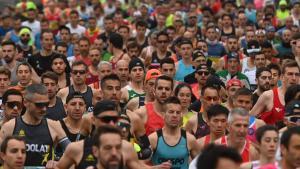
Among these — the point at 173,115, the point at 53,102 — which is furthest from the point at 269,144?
the point at 53,102

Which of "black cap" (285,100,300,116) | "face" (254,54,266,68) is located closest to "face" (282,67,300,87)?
"black cap" (285,100,300,116)

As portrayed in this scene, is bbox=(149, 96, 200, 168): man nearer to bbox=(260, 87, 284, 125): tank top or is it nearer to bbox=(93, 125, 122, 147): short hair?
bbox=(260, 87, 284, 125): tank top

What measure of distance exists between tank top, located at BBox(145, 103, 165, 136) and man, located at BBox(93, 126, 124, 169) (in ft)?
13.8

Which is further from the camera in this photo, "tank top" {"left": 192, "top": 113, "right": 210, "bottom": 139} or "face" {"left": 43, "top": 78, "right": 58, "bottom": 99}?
"face" {"left": 43, "top": 78, "right": 58, "bottom": 99}

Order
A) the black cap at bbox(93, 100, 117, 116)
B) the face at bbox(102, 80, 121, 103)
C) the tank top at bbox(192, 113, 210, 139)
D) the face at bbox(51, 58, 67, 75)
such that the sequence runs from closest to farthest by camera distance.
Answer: the black cap at bbox(93, 100, 117, 116)
the tank top at bbox(192, 113, 210, 139)
the face at bbox(102, 80, 121, 103)
the face at bbox(51, 58, 67, 75)

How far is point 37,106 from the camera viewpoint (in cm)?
1145

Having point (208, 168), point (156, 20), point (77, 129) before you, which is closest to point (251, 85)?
point (77, 129)

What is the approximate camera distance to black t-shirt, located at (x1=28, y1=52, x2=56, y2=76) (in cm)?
1753

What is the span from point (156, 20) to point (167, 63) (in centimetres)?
883

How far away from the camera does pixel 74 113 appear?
12.6m

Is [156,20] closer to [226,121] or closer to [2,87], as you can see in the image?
[2,87]

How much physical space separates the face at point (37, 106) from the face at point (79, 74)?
344 centimetres

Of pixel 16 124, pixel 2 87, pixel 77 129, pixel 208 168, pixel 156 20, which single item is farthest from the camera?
pixel 156 20

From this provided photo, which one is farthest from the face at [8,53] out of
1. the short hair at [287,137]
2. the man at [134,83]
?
the short hair at [287,137]
